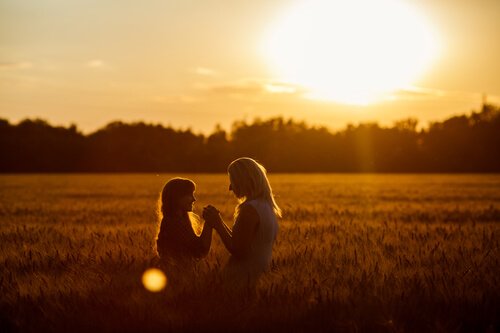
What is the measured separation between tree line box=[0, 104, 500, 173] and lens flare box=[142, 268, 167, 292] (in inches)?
3574

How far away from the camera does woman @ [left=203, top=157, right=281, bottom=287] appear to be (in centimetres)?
645

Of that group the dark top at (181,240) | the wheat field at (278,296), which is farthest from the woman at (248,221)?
the dark top at (181,240)

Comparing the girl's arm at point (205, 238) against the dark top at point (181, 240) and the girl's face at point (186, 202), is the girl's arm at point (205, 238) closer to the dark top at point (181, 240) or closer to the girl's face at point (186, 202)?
the dark top at point (181, 240)

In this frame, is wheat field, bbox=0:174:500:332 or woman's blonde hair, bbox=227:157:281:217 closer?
wheat field, bbox=0:174:500:332

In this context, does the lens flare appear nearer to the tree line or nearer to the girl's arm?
the girl's arm

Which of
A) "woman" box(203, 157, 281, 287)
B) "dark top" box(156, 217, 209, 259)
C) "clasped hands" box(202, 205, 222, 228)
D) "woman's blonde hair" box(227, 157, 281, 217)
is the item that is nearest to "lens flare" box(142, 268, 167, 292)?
"dark top" box(156, 217, 209, 259)

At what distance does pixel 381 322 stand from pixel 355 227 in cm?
798

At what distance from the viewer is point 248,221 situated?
6.52 m

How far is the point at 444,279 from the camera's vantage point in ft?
21.9

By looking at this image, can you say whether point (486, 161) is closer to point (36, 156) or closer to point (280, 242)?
point (36, 156)

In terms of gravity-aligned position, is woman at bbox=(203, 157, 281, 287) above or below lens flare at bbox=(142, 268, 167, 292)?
above

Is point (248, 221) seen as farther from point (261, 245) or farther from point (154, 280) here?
point (154, 280)

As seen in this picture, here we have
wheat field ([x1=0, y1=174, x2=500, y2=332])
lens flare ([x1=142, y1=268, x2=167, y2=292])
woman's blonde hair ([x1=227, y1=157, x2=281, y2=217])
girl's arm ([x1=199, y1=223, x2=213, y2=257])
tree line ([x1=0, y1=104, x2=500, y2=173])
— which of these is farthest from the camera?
tree line ([x1=0, y1=104, x2=500, y2=173])

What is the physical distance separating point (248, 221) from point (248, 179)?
383 mm
